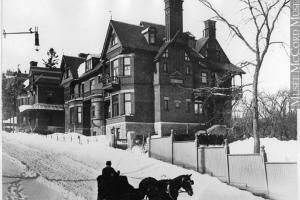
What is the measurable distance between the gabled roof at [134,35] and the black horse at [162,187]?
481 centimetres

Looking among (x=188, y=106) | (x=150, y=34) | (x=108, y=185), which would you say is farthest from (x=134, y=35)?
(x=108, y=185)

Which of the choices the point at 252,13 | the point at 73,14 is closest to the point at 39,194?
the point at 73,14

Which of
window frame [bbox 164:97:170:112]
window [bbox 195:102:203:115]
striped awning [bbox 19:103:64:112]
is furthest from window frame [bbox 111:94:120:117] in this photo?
window [bbox 195:102:203:115]

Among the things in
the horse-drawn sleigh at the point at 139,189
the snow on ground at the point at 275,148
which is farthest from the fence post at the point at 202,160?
the horse-drawn sleigh at the point at 139,189

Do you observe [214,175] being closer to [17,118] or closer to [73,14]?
[73,14]

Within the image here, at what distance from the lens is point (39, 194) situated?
11156 millimetres

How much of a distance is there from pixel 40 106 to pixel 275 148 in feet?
30.9

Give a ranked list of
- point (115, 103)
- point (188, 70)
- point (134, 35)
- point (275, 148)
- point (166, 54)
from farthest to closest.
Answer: point (115, 103) → point (134, 35) → point (166, 54) → point (275, 148) → point (188, 70)

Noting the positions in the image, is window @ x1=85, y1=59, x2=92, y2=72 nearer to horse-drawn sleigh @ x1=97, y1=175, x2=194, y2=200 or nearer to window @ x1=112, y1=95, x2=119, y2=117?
window @ x1=112, y1=95, x2=119, y2=117

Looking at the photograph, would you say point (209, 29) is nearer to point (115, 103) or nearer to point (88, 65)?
point (115, 103)

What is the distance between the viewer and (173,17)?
1397 centimetres

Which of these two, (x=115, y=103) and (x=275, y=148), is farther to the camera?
(x=115, y=103)

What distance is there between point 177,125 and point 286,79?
197 inches

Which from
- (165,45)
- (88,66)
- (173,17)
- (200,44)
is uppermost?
(173,17)
